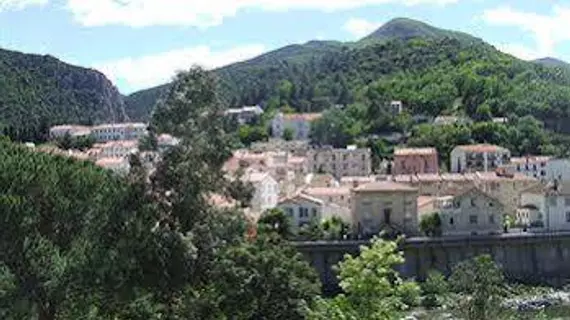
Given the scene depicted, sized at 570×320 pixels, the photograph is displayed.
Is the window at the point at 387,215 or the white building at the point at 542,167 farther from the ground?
the white building at the point at 542,167

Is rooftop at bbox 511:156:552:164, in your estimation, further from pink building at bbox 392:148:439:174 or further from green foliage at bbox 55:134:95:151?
green foliage at bbox 55:134:95:151

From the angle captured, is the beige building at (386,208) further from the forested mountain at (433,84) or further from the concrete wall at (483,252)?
the forested mountain at (433,84)

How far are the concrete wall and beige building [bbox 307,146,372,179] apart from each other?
141ft

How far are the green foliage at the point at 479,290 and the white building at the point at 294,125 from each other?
9774 centimetres

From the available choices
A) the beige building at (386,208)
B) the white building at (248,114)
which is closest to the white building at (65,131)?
the white building at (248,114)

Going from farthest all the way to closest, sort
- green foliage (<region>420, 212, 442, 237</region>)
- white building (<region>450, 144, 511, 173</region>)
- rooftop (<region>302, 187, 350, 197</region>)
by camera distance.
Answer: white building (<region>450, 144, 511, 173</region>)
rooftop (<region>302, 187, 350, 197</region>)
green foliage (<region>420, 212, 442, 237</region>)

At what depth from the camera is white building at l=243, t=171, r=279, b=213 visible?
7656 centimetres

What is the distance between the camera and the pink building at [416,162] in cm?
10631

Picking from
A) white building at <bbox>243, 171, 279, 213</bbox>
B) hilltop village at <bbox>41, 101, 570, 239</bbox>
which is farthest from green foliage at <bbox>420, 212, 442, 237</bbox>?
white building at <bbox>243, 171, 279, 213</bbox>

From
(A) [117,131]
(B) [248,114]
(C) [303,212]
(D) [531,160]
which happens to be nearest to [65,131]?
(A) [117,131]

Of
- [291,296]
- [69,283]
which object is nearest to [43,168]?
[69,283]

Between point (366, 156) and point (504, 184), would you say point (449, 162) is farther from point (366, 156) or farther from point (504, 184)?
point (504, 184)

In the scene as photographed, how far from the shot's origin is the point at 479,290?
1443 inches

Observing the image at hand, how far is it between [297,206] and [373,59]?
400ft
